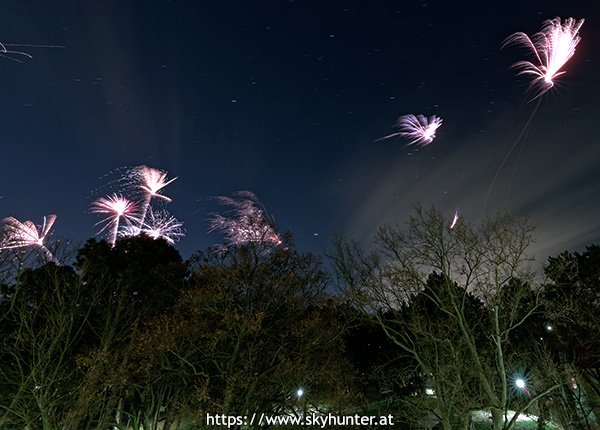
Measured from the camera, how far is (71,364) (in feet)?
67.0

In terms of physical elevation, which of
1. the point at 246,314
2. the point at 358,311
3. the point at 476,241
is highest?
the point at 476,241

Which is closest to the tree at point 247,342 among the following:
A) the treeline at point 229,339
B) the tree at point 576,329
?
the treeline at point 229,339

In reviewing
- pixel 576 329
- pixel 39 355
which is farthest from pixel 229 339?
pixel 576 329

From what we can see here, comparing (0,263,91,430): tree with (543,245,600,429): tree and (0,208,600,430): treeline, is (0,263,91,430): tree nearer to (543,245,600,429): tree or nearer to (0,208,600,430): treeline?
(0,208,600,430): treeline

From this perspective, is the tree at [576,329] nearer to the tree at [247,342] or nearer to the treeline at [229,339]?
the treeline at [229,339]

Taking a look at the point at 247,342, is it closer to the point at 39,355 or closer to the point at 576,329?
the point at 39,355

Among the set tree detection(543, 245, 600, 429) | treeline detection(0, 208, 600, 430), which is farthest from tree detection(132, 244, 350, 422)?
tree detection(543, 245, 600, 429)

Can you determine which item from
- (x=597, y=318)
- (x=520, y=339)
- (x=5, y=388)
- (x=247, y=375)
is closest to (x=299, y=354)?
(x=247, y=375)

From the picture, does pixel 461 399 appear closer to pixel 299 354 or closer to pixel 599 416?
pixel 299 354

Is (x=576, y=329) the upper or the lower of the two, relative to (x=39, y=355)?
upper

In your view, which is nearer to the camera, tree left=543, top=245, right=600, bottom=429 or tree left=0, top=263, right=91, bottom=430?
tree left=0, top=263, right=91, bottom=430

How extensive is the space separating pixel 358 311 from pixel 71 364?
1543cm

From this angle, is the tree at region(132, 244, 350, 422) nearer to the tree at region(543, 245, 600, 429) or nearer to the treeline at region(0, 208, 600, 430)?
the treeline at region(0, 208, 600, 430)

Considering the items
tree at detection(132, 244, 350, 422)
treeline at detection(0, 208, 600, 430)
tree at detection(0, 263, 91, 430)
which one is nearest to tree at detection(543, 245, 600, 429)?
treeline at detection(0, 208, 600, 430)
